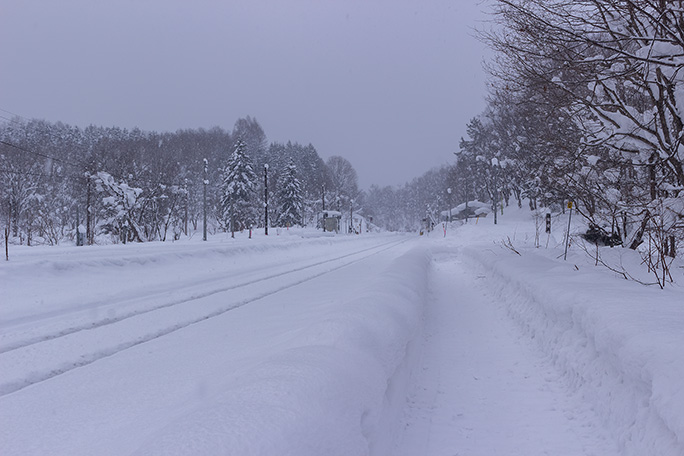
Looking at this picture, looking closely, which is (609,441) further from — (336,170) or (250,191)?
(336,170)

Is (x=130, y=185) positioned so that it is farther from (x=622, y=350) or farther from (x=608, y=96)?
(x=622, y=350)

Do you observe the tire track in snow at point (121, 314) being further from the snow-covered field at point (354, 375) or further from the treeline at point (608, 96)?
the treeline at point (608, 96)

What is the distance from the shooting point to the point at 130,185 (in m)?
43.6

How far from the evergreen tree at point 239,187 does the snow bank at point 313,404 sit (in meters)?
48.5

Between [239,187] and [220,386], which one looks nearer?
[220,386]

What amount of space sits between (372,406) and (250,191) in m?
54.9

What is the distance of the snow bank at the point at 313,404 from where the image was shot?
1.93 meters

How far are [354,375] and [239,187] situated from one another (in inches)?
2040

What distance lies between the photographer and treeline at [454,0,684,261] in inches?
219

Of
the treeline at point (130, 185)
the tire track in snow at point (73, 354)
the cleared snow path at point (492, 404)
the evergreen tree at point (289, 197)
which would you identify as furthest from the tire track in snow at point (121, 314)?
the evergreen tree at point (289, 197)

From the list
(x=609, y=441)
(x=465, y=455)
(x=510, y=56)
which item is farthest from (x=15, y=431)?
(x=510, y=56)

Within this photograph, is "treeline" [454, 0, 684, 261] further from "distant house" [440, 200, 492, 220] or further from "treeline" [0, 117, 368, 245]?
"distant house" [440, 200, 492, 220]

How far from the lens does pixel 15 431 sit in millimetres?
2936

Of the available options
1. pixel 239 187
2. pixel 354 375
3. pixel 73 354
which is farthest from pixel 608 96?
pixel 239 187
